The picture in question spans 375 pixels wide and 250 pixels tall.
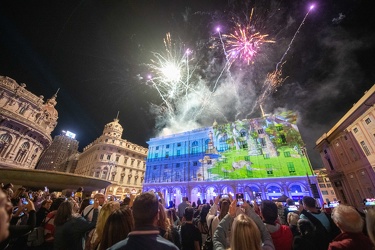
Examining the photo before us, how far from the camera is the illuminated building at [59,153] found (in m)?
70.6

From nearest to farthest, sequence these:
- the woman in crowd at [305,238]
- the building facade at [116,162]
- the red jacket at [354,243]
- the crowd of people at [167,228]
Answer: the crowd of people at [167,228] → the red jacket at [354,243] → the woman in crowd at [305,238] → the building facade at [116,162]

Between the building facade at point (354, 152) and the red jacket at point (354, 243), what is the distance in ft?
72.0

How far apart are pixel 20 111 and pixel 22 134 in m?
5.15

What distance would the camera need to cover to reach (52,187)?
14602 mm

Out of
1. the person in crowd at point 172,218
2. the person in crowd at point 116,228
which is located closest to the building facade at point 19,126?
the person in crowd at point 172,218

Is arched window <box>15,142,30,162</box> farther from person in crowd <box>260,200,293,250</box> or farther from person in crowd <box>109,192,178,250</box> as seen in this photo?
person in crowd <box>260,200,293,250</box>

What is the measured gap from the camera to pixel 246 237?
193 centimetres

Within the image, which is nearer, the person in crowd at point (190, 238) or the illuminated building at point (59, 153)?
the person in crowd at point (190, 238)

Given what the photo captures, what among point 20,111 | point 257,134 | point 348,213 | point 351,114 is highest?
point 20,111

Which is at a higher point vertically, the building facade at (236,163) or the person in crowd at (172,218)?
the building facade at (236,163)

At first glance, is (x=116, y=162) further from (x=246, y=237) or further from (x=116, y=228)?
(x=246, y=237)

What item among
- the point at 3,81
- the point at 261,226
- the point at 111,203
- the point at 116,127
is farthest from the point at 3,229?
the point at 116,127

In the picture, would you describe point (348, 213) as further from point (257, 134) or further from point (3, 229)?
point (257, 134)

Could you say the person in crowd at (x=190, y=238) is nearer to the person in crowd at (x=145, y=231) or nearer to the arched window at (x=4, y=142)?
the person in crowd at (x=145, y=231)
